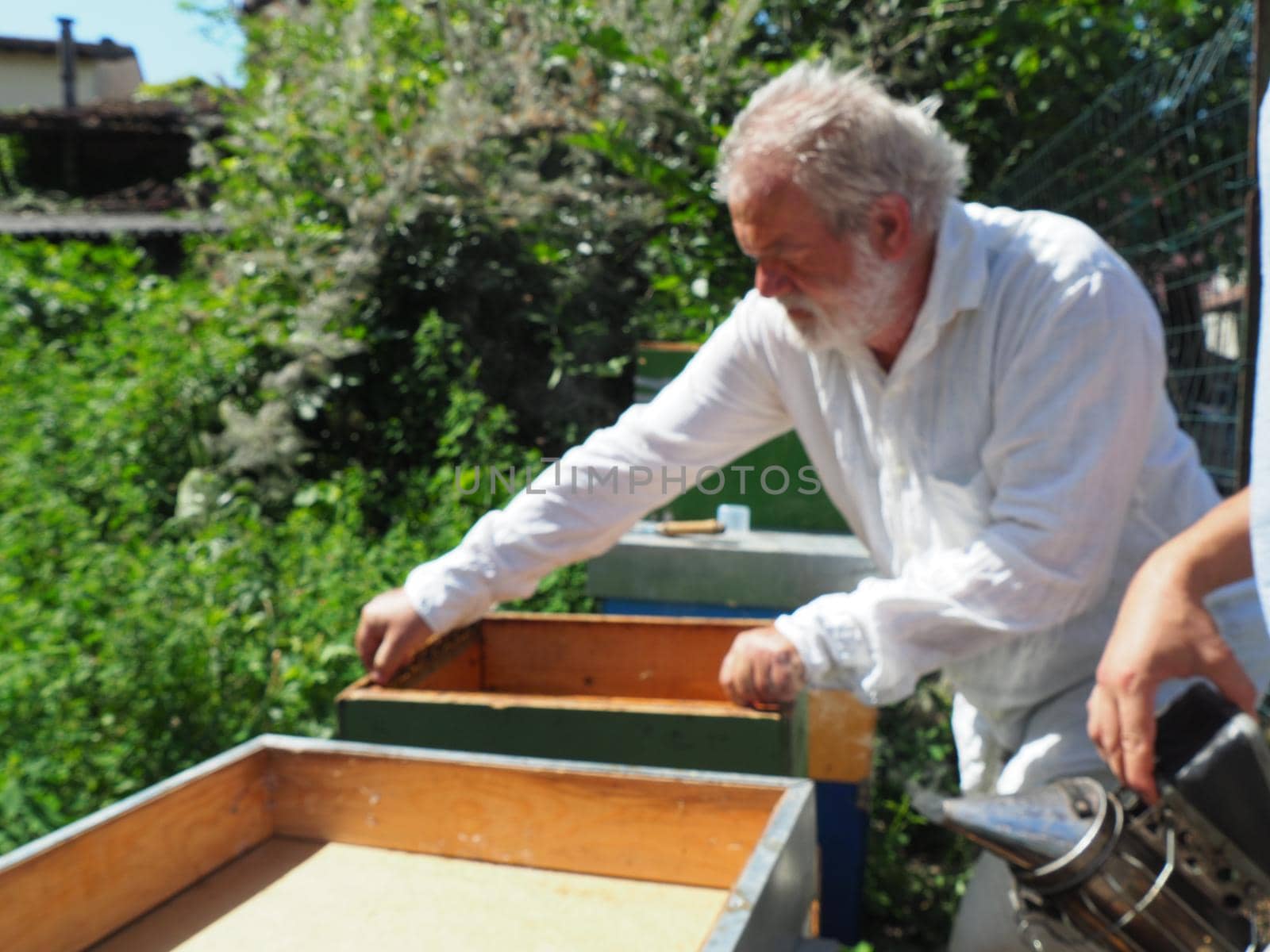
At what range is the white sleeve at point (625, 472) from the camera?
6.36 feet

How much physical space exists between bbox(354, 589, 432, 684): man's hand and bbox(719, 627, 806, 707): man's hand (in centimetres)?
53

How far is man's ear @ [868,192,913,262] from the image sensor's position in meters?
1.70

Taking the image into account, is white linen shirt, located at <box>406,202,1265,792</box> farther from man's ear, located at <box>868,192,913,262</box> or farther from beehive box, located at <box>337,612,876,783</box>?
beehive box, located at <box>337,612,876,783</box>

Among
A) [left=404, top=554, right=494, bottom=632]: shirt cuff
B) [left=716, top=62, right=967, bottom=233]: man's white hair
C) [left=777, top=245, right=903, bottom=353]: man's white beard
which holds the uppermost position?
[left=716, top=62, right=967, bottom=233]: man's white hair

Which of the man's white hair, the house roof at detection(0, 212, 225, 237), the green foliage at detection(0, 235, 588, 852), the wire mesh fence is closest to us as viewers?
the man's white hair

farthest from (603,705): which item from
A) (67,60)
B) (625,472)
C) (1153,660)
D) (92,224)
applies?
(67,60)

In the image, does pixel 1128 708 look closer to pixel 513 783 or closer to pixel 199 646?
pixel 513 783

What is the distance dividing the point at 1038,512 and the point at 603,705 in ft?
2.20

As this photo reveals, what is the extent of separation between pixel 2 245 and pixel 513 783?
7.48m

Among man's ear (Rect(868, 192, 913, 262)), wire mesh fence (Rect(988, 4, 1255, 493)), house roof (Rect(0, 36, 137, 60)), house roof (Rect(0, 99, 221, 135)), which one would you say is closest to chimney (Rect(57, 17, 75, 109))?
house roof (Rect(0, 36, 137, 60))

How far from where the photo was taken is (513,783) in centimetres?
137

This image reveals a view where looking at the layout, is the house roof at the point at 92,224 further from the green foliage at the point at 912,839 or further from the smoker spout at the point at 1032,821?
the smoker spout at the point at 1032,821

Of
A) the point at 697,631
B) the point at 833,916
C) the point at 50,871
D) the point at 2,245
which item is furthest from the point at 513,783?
the point at 2,245

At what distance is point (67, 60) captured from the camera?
2091 centimetres
